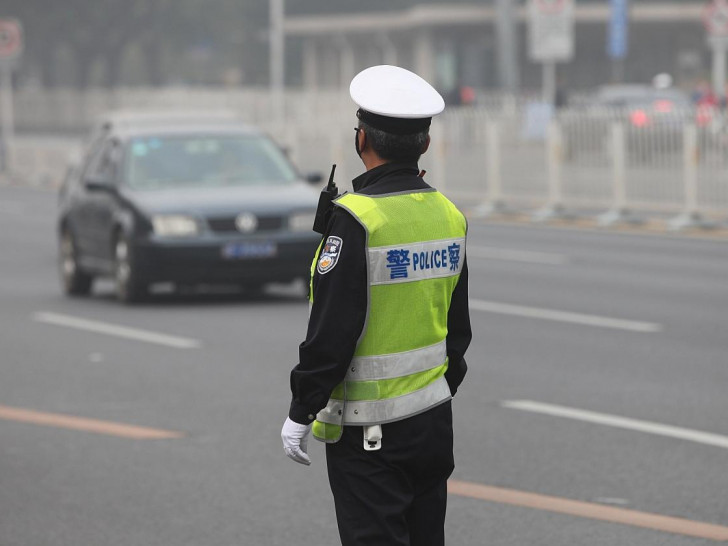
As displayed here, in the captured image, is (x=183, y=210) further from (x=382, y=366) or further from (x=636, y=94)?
(x=636, y=94)

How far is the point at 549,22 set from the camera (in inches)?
1131

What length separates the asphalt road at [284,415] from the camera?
683cm

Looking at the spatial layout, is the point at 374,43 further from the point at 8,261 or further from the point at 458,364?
the point at 458,364

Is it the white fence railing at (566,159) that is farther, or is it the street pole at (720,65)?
the street pole at (720,65)

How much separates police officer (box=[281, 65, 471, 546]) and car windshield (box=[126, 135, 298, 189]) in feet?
35.6

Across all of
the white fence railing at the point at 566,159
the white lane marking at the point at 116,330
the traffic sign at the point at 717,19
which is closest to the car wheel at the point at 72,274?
the white lane marking at the point at 116,330

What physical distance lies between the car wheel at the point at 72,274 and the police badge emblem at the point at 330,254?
11.7 meters

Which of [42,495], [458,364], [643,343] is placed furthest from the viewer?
[643,343]

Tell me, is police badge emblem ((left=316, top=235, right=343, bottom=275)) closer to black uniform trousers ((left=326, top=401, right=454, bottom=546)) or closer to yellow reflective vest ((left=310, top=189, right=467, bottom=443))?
yellow reflective vest ((left=310, top=189, right=467, bottom=443))

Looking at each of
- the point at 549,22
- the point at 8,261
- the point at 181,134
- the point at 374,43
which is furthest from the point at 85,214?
the point at 374,43

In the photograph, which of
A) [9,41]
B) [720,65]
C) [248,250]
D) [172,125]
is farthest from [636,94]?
[248,250]

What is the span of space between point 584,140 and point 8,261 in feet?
29.4

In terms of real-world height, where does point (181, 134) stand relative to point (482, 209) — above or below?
above

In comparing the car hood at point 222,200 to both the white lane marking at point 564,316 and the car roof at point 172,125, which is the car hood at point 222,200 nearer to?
the car roof at point 172,125
